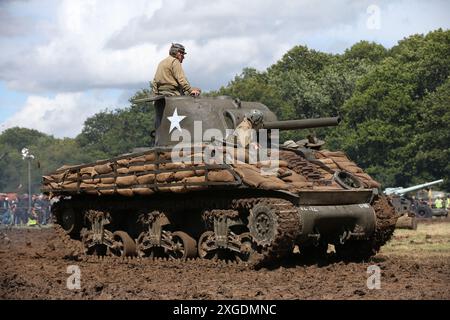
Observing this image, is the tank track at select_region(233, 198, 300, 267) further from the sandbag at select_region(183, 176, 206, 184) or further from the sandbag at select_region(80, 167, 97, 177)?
the sandbag at select_region(80, 167, 97, 177)

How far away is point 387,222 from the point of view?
57.4ft

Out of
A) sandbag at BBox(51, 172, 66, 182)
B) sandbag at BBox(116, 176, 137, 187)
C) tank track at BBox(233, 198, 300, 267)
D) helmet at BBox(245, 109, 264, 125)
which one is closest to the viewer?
tank track at BBox(233, 198, 300, 267)

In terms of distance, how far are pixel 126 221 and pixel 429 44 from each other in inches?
1959

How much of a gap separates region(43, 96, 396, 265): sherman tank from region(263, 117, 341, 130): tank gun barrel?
0.02 meters

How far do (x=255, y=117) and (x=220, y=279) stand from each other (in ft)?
14.2

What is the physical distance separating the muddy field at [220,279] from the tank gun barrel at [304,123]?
2.65 m

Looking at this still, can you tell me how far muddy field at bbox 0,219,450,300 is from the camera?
12383mm

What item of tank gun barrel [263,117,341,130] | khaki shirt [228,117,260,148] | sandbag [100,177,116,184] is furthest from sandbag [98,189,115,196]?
tank gun barrel [263,117,341,130]

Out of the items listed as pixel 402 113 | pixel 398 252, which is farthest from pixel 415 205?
pixel 398 252

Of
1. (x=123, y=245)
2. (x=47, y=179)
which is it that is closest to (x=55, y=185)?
(x=47, y=179)

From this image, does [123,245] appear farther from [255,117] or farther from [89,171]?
[255,117]

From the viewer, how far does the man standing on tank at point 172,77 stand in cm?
1936

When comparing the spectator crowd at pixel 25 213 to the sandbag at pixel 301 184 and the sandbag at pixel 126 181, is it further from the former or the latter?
the sandbag at pixel 301 184
